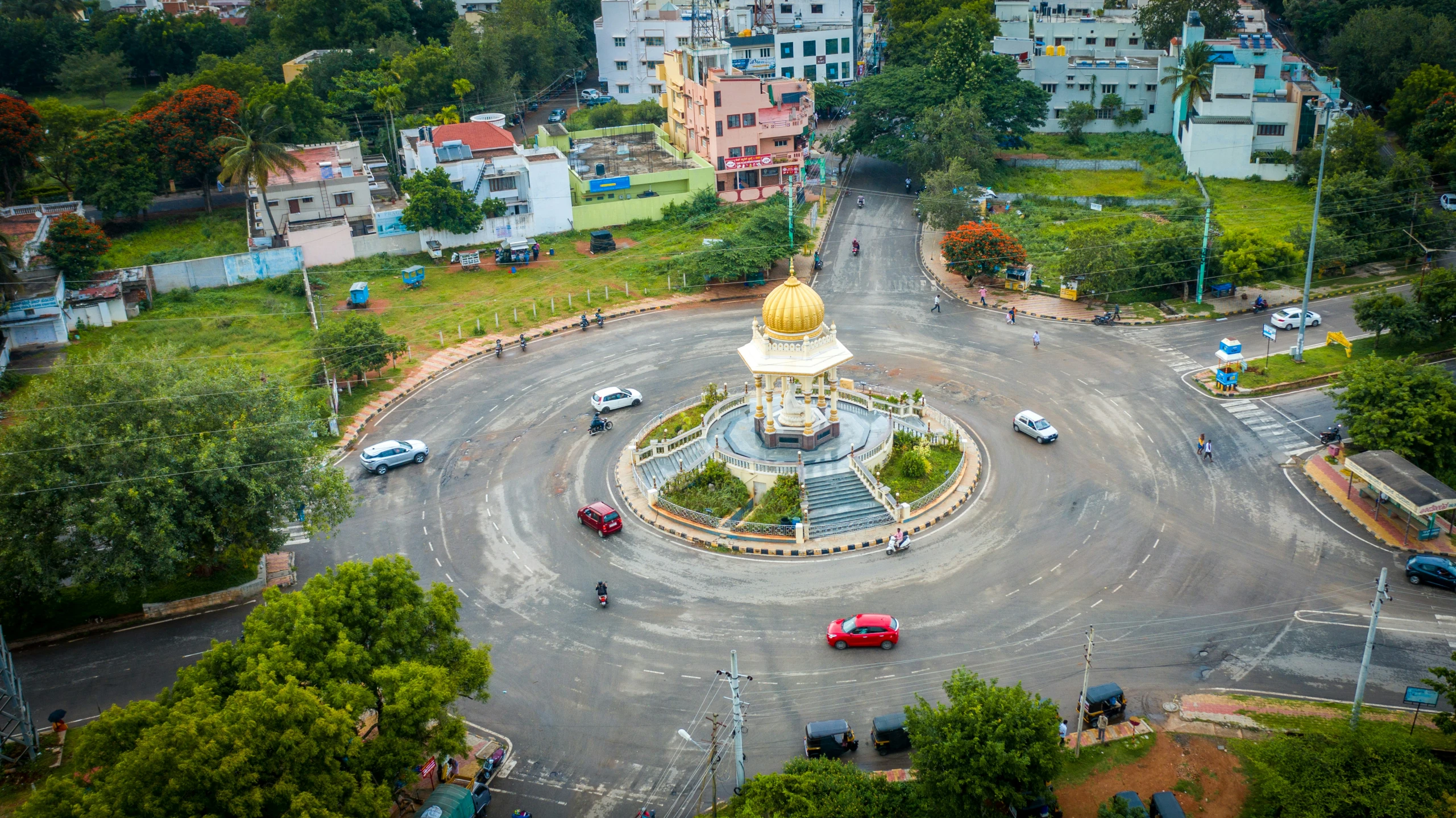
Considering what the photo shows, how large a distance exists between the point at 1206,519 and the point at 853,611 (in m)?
18.7

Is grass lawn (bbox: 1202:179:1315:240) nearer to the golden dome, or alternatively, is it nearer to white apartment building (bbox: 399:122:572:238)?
the golden dome

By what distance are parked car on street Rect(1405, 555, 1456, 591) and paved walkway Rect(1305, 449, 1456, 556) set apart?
1.94m

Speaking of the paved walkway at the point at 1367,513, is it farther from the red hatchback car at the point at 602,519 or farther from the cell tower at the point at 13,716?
the cell tower at the point at 13,716

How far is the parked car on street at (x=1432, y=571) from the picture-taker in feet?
152

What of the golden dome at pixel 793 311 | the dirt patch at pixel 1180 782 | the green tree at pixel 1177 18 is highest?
the green tree at pixel 1177 18

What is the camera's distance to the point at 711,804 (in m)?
37.2

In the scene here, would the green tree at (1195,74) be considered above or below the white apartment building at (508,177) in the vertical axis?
above

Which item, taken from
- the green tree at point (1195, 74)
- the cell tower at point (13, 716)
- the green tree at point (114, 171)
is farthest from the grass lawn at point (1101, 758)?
the green tree at point (114, 171)

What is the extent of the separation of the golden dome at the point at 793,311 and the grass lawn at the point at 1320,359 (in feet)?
91.7

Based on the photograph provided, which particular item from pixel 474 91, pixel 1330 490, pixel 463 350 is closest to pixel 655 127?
pixel 474 91

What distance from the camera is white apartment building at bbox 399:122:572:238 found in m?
92.9

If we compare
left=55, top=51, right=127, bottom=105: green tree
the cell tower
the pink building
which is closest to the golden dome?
the cell tower

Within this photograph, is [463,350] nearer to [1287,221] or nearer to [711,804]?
[711,804]

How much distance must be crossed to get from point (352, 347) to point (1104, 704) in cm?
4819
